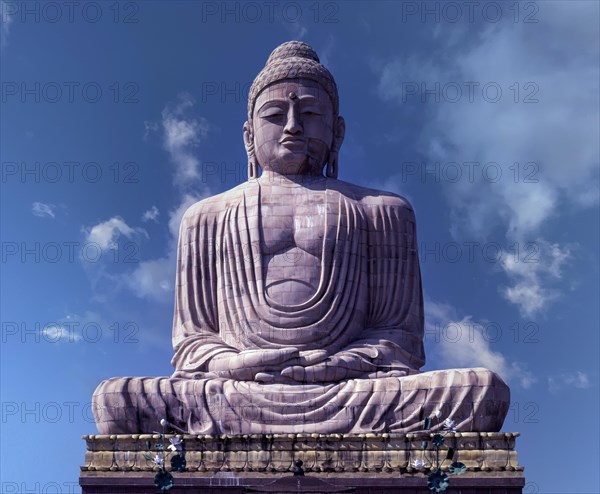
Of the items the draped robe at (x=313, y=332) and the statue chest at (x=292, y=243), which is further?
the statue chest at (x=292, y=243)

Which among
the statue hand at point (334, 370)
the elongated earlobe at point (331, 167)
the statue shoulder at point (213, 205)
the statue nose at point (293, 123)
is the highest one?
the statue nose at point (293, 123)

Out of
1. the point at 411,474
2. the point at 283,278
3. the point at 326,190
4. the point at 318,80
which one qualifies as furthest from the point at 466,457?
the point at 318,80

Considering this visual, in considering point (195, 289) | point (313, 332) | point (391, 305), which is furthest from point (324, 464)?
point (195, 289)

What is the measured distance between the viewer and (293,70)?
18422 mm

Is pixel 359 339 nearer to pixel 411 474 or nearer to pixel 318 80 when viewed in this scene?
pixel 411 474

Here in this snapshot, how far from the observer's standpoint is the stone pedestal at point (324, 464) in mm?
14375

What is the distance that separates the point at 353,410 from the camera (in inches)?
607

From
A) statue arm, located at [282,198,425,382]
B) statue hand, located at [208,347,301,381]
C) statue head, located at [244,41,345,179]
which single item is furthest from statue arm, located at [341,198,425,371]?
statue head, located at [244,41,345,179]

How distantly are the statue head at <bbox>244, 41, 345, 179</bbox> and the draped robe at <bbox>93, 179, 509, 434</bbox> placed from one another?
1.79ft

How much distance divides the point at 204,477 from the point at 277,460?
3.18 ft

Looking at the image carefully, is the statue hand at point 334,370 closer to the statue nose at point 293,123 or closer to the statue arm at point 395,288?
the statue arm at point 395,288

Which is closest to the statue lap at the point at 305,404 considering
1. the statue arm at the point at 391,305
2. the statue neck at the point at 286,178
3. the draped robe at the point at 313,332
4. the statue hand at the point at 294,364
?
the draped robe at the point at 313,332

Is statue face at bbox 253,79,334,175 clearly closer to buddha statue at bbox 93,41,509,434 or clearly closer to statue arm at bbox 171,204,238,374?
buddha statue at bbox 93,41,509,434

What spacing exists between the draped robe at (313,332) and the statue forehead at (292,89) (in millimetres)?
1433
